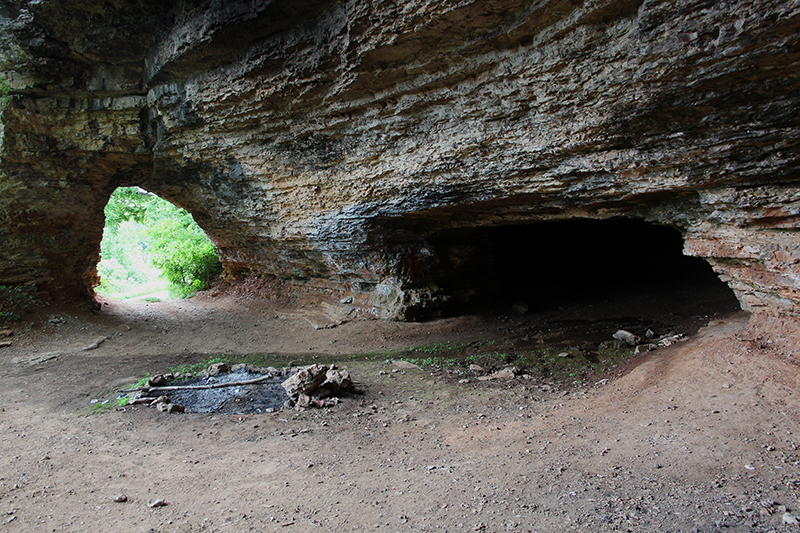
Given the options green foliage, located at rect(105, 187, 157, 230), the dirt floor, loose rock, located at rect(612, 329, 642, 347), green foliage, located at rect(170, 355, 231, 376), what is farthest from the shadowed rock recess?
green foliage, located at rect(105, 187, 157, 230)

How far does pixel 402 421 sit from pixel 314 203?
5.24m

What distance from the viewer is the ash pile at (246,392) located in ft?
18.0

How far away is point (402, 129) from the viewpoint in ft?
22.0

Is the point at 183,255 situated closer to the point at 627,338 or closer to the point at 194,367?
the point at 194,367

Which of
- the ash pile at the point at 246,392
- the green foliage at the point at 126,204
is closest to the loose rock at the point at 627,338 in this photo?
the ash pile at the point at 246,392

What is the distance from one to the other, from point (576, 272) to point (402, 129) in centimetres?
811

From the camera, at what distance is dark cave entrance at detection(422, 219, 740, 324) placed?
31.0ft

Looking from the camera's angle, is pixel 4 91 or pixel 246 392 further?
pixel 4 91

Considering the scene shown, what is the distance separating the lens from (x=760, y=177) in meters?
4.82

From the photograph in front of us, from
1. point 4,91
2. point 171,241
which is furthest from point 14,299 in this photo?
point 171,241

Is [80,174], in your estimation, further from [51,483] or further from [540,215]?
[540,215]

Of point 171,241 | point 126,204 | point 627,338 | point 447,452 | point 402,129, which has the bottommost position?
point 627,338

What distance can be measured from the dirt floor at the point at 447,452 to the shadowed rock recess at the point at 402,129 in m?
1.89

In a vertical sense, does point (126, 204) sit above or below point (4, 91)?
below
